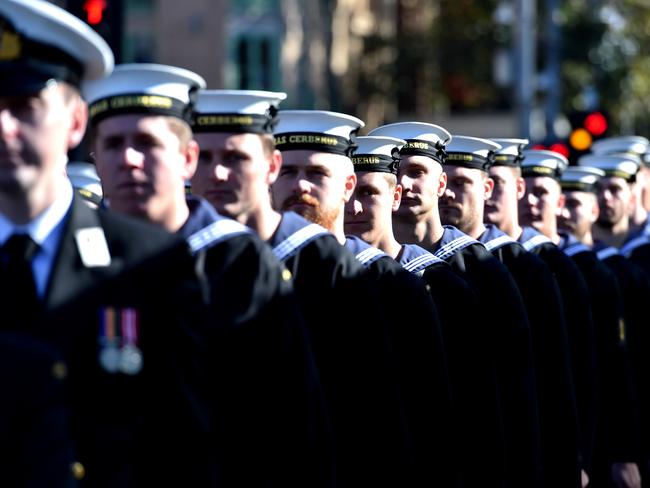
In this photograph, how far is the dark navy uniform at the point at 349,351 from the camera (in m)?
6.71

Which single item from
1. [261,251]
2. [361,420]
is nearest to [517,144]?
[361,420]

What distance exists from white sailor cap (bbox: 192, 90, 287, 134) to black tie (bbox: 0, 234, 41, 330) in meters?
1.94

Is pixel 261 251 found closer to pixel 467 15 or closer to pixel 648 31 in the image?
pixel 648 31

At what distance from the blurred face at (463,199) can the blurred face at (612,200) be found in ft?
11.8

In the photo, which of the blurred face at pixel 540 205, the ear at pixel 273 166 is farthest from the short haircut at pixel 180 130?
the blurred face at pixel 540 205

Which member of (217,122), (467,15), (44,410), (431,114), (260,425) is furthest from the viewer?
(431,114)

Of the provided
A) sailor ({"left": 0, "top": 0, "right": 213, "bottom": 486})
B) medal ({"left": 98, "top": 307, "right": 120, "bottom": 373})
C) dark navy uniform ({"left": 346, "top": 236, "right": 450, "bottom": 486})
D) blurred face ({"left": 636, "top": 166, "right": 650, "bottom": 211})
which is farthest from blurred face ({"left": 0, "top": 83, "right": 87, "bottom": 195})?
blurred face ({"left": 636, "top": 166, "right": 650, "bottom": 211})

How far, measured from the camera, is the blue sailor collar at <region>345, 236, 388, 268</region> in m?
7.57

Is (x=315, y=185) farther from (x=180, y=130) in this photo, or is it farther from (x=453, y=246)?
(x=180, y=130)

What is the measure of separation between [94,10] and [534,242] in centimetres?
292

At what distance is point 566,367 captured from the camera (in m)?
9.70

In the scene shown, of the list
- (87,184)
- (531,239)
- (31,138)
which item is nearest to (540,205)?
(531,239)

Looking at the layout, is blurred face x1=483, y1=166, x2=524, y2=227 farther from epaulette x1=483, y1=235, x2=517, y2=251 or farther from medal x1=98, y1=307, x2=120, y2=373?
medal x1=98, y1=307, x2=120, y2=373

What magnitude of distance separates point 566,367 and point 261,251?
4173 mm
